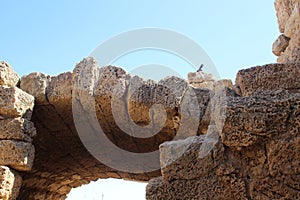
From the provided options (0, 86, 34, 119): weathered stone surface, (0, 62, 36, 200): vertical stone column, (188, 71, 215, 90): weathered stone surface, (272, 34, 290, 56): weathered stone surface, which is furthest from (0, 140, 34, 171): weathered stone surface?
(188, 71, 215, 90): weathered stone surface

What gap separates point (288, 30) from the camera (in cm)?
270

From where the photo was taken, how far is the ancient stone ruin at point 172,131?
1.43 meters

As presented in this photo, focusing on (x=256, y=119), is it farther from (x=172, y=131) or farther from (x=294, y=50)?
(x=172, y=131)

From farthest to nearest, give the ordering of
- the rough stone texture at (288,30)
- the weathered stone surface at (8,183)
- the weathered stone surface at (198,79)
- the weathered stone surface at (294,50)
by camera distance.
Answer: the weathered stone surface at (198,79) → the weathered stone surface at (8,183) → the rough stone texture at (288,30) → the weathered stone surface at (294,50)

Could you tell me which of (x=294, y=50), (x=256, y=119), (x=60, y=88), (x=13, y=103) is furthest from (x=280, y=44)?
(x=13, y=103)

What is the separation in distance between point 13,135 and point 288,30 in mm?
2808

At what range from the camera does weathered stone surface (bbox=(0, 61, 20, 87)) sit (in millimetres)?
3295

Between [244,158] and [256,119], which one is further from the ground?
[256,119]

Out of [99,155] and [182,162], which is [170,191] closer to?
[182,162]

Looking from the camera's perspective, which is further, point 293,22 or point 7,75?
point 7,75

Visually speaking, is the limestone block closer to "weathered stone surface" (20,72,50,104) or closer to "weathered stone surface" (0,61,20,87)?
"weathered stone surface" (20,72,50,104)

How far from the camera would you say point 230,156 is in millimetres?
1514

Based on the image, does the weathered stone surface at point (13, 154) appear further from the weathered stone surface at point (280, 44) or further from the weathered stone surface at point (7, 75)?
the weathered stone surface at point (280, 44)

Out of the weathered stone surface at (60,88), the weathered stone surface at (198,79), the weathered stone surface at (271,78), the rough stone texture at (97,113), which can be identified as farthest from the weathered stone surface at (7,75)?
the weathered stone surface at (198,79)
